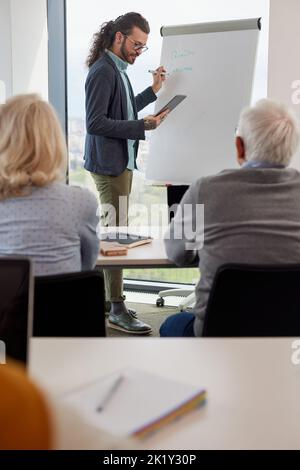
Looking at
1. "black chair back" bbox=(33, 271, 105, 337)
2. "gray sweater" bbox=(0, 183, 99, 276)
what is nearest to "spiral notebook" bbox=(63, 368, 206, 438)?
"black chair back" bbox=(33, 271, 105, 337)

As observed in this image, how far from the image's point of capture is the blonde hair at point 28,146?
6.07 ft

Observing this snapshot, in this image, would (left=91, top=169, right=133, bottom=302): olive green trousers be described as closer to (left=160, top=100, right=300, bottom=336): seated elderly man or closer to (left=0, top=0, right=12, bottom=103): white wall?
(left=0, top=0, right=12, bottom=103): white wall

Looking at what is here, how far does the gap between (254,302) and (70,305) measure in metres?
0.52

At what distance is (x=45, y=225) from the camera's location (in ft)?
5.97

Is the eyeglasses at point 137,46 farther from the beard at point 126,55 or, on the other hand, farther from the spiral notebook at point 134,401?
the spiral notebook at point 134,401

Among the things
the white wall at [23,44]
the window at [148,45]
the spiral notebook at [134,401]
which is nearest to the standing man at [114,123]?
the window at [148,45]

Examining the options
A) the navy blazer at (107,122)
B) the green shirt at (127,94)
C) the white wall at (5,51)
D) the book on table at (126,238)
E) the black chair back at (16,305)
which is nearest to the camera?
the black chair back at (16,305)

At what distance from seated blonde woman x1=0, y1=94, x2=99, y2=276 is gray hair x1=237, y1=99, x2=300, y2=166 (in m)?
0.60

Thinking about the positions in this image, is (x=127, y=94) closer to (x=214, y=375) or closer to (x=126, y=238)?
(x=126, y=238)

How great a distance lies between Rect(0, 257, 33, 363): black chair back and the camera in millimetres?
1218

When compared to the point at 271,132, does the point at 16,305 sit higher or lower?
lower

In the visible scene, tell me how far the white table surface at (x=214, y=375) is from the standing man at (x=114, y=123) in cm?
237

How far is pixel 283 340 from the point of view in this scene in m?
1.30

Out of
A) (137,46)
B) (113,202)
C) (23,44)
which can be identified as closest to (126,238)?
(113,202)
